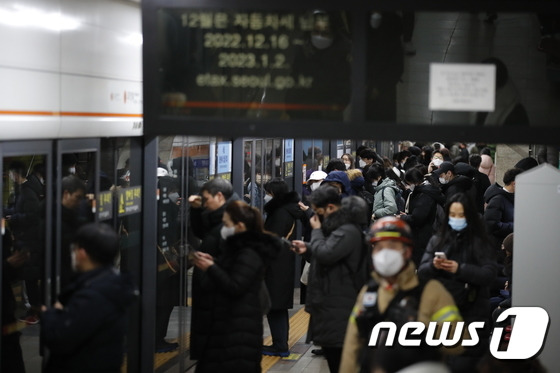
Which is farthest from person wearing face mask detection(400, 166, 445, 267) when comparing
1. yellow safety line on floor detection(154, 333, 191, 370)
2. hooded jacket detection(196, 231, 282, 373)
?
hooded jacket detection(196, 231, 282, 373)

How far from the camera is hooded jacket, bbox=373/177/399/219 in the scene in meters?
11.2

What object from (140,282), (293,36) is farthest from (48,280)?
(293,36)

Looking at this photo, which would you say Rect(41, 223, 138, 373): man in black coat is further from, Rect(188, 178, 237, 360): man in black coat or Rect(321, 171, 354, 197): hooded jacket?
Rect(321, 171, 354, 197): hooded jacket

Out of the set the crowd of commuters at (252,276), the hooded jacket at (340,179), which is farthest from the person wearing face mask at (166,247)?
the hooded jacket at (340,179)

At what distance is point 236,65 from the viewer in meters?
4.87

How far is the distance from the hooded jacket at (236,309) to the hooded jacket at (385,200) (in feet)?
16.6

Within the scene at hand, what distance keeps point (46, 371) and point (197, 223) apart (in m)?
2.78

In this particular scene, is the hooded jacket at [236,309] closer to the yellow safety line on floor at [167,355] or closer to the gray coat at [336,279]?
the gray coat at [336,279]

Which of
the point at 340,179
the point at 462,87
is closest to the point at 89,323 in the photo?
the point at 462,87

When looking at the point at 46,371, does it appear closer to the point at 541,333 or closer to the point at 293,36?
the point at 293,36

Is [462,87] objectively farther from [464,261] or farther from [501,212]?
[501,212]

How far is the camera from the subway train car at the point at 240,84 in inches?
185

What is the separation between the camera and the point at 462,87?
472 centimetres

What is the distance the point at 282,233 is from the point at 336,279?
7.81 ft
